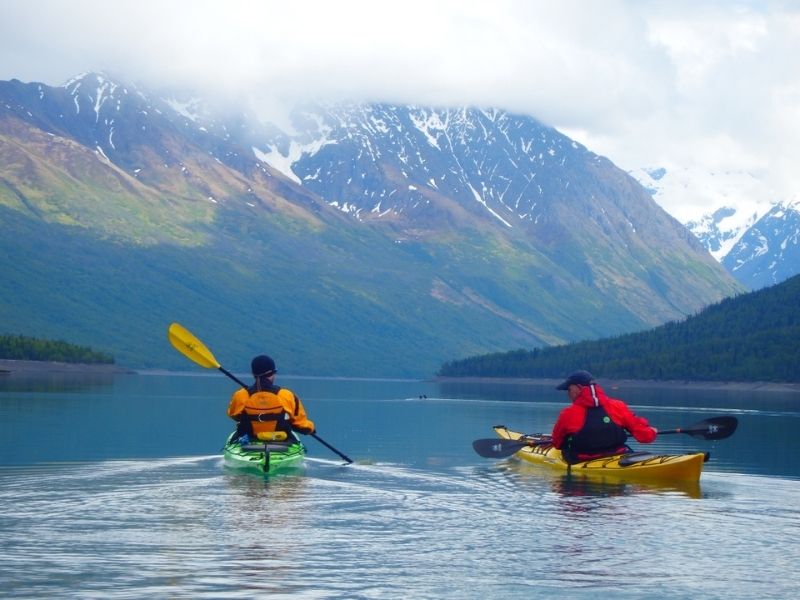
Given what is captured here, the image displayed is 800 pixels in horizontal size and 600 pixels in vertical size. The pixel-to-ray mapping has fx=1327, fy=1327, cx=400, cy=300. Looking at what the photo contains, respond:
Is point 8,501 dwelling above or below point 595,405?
below

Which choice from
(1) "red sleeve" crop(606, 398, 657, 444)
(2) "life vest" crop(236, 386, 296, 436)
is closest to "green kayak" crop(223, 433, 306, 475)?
(2) "life vest" crop(236, 386, 296, 436)

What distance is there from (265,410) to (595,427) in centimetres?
1107

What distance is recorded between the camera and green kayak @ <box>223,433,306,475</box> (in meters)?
43.1

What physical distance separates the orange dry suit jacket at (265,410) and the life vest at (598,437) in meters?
9.24

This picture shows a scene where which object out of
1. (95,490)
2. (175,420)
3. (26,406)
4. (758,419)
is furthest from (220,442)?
(758,419)

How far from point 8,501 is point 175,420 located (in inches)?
2162

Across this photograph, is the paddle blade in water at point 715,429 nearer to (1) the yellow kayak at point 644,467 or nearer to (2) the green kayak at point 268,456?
(1) the yellow kayak at point 644,467

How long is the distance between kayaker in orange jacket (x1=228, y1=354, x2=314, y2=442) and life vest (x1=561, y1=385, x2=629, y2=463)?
362 inches

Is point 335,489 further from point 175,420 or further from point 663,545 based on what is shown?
point 175,420

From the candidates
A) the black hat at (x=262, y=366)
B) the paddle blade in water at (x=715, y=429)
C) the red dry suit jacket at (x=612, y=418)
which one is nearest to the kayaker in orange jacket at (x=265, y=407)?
the black hat at (x=262, y=366)

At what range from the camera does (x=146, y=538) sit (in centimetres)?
2917

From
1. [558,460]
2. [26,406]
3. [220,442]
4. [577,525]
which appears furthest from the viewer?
[26,406]

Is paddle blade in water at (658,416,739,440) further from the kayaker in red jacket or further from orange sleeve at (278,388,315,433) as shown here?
orange sleeve at (278,388,315,433)

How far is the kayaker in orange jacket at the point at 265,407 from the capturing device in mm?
43625
